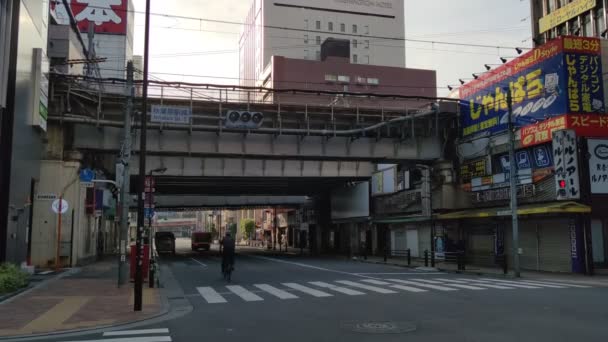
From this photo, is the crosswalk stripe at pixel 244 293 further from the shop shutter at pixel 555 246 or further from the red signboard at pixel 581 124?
the red signboard at pixel 581 124

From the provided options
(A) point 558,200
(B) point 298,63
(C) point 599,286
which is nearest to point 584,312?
(C) point 599,286

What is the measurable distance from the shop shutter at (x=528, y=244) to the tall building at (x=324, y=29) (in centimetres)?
7889

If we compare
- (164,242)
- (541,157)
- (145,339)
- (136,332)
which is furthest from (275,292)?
(164,242)

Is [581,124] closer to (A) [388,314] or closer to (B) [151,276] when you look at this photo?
(A) [388,314]

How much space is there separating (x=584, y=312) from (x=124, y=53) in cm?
7267

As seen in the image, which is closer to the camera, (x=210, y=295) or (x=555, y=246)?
(x=210, y=295)

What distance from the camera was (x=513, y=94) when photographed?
29391mm

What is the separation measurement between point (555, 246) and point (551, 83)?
25.5ft

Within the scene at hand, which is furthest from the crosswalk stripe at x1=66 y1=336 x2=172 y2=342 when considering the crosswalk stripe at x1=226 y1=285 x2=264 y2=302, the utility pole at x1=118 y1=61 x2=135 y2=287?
the utility pole at x1=118 y1=61 x2=135 y2=287

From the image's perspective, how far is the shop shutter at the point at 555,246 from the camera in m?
25.1

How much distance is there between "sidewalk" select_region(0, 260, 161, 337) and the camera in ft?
36.5

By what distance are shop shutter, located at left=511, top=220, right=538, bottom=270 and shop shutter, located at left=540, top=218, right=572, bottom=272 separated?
1.72 feet

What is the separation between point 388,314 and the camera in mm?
12156

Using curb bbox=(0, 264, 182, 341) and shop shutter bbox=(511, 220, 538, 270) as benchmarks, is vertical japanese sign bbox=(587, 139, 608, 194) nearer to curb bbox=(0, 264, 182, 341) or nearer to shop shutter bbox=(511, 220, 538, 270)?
shop shutter bbox=(511, 220, 538, 270)
